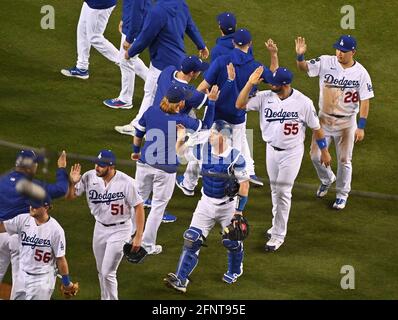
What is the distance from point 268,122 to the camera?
15547 millimetres

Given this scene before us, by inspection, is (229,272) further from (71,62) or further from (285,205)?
(71,62)

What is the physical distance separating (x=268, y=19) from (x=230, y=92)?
5.42 metres

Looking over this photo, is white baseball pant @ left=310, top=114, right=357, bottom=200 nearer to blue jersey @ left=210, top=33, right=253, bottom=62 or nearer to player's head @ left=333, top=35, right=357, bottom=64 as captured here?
player's head @ left=333, top=35, right=357, bottom=64

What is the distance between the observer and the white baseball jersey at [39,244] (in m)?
13.6

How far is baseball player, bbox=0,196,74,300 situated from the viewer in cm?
1362

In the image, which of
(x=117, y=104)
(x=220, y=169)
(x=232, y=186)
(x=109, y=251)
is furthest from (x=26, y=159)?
(x=117, y=104)

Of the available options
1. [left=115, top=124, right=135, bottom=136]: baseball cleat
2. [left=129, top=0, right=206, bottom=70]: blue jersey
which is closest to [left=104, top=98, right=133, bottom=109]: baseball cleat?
[left=115, top=124, right=135, bottom=136]: baseball cleat

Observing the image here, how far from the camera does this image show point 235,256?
14773 millimetres

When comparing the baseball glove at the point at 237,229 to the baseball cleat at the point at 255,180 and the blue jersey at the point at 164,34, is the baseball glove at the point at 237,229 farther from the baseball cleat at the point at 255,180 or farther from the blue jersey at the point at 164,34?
the blue jersey at the point at 164,34

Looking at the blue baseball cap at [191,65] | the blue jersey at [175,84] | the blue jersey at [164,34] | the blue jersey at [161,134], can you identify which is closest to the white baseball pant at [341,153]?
the blue jersey at [175,84]

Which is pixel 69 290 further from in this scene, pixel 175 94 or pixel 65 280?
pixel 175 94

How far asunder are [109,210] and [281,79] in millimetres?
2756
